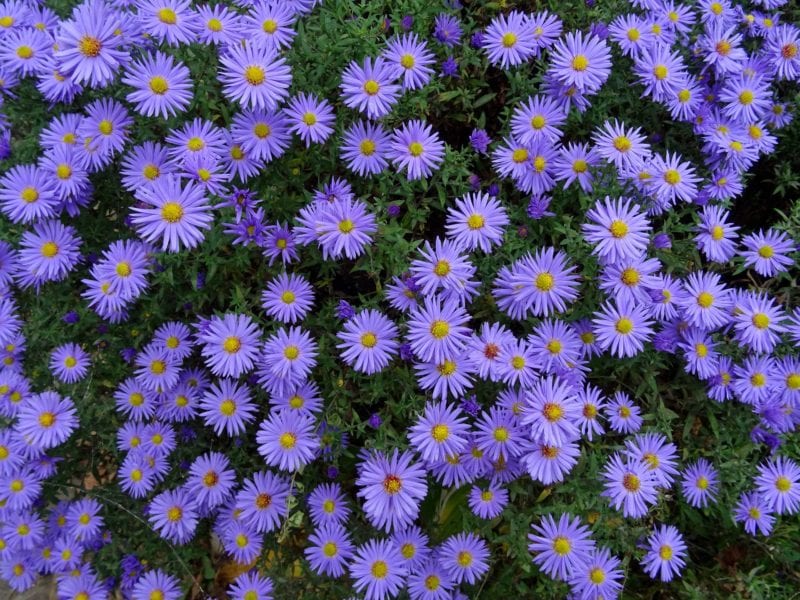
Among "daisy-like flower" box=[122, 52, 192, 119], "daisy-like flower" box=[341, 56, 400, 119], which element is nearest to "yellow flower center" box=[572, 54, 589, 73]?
"daisy-like flower" box=[341, 56, 400, 119]

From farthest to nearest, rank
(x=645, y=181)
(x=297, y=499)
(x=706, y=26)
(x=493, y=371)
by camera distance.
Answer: (x=706, y=26) < (x=297, y=499) < (x=645, y=181) < (x=493, y=371)

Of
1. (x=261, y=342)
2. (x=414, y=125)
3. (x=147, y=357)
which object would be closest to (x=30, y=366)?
(x=147, y=357)

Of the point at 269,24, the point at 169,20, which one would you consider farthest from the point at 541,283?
the point at 169,20

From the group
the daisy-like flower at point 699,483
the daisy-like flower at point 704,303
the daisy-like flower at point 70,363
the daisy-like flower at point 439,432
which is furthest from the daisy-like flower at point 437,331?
the daisy-like flower at point 70,363

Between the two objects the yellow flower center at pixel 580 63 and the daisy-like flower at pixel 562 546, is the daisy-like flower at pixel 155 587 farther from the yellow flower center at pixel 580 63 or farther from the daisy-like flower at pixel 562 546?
the yellow flower center at pixel 580 63

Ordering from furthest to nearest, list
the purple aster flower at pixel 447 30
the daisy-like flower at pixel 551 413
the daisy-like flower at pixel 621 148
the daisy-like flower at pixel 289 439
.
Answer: the purple aster flower at pixel 447 30
the daisy-like flower at pixel 621 148
the daisy-like flower at pixel 289 439
the daisy-like flower at pixel 551 413

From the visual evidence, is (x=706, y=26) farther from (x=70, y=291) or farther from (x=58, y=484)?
(x=58, y=484)

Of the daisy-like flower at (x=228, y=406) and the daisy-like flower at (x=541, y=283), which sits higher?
the daisy-like flower at (x=541, y=283)
